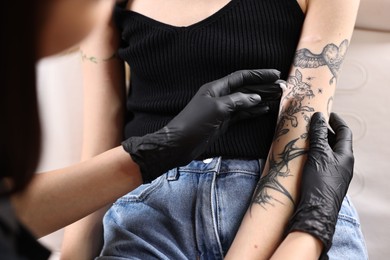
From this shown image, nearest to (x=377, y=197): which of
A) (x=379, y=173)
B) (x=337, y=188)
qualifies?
(x=379, y=173)

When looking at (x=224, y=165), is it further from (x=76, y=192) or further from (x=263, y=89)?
(x=76, y=192)

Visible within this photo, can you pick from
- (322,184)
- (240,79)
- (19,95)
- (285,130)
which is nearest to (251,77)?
(240,79)

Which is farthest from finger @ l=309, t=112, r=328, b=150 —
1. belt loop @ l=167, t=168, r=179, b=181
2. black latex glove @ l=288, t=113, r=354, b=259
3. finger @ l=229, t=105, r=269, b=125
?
belt loop @ l=167, t=168, r=179, b=181

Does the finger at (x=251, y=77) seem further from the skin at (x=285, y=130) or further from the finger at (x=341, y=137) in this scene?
the finger at (x=341, y=137)

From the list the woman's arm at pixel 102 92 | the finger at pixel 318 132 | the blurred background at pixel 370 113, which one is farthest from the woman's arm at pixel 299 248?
the woman's arm at pixel 102 92

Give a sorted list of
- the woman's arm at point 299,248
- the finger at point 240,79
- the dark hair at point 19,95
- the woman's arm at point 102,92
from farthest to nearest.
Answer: the woman's arm at point 102,92 < the finger at point 240,79 < the woman's arm at point 299,248 < the dark hair at point 19,95

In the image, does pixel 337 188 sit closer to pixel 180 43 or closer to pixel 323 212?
pixel 323 212

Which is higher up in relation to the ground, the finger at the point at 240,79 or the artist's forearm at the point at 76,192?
the finger at the point at 240,79

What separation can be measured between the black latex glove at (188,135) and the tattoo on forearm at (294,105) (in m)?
0.10

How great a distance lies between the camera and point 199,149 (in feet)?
3.17

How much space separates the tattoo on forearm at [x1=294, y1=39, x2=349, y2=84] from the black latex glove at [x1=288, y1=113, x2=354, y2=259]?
11cm

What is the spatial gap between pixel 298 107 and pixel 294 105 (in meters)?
0.01

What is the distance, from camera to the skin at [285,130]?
3.10ft

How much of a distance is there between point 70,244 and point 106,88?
392mm
